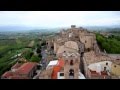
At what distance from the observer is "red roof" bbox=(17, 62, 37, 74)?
3234 millimetres

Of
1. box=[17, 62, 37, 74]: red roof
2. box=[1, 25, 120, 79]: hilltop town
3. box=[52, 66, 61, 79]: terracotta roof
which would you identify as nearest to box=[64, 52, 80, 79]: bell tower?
box=[1, 25, 120, 79]: hilltop town

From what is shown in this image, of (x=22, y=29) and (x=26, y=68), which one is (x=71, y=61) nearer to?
(x=26, y=68)

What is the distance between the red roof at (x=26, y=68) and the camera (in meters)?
3.23

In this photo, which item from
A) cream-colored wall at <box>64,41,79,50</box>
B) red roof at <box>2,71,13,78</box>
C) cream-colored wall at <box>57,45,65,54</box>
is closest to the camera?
red roof at <box>2,71,13,78</box>

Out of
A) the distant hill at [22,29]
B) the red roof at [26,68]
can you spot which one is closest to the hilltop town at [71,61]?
the red roof at [26,68]

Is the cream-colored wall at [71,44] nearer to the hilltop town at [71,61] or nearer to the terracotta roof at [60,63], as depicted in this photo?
the hilltop town at [71,61]

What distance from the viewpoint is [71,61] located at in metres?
3.50

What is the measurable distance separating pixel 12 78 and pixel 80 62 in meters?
1.02

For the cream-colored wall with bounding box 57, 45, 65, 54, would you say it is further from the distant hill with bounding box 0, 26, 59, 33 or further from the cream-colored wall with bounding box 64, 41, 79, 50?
the distant hill with bounding box 0, 26, 59, 33

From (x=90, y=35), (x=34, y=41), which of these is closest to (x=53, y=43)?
(x=34, y=41)
